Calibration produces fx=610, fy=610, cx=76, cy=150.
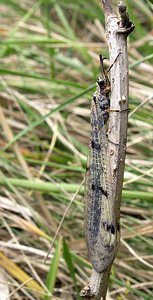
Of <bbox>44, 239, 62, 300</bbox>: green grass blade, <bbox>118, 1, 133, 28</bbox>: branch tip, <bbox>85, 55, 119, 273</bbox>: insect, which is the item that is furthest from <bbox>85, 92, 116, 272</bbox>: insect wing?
<bbox>44, 239, 62, 300</bbox>: green grass blade

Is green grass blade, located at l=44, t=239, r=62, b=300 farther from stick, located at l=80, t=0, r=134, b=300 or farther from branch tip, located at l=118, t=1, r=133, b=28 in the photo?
branch tip, located at l=118, t=1, r=133, b=28

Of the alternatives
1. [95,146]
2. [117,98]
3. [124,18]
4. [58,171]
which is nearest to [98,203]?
[95,146]

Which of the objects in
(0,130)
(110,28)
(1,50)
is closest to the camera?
(110,28)

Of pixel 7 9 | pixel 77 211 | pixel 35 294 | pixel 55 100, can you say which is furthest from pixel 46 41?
pixel 7 9

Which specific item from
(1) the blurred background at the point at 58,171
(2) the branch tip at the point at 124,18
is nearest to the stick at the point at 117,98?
(2) the branch tip at the point at 124,18

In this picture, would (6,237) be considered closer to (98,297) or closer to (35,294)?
(35,294)

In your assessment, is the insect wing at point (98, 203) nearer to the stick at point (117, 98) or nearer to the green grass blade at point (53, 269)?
the stick at point (117, 98)
